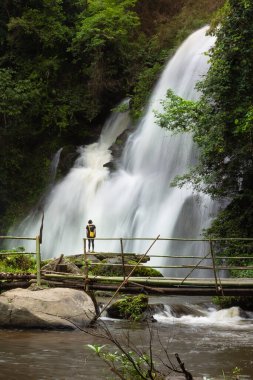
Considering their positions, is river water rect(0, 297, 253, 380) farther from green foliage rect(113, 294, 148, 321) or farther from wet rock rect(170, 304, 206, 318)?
wet rock rect(170, 304, 206, 318)

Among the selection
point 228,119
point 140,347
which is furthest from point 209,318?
point 228,119

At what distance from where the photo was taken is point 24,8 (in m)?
29.4

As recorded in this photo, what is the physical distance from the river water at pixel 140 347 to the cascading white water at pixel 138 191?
747cm

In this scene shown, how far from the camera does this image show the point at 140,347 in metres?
8.33

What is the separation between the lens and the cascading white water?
19281 mm

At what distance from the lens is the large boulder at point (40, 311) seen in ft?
31.0

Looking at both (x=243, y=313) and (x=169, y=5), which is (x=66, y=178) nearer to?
(x=169, y=5)

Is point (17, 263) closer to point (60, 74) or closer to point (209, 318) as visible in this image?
point (209, 318)

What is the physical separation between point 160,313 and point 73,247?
10.9 metres

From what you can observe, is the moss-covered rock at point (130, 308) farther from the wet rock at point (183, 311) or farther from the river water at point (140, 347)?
the wet rock at point (183, 311)

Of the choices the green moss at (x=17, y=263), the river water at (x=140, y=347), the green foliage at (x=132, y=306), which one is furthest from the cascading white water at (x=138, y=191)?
the river water at (x=140, y=347)

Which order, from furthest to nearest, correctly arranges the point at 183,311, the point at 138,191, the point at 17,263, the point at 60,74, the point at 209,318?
the point at 60,74, the point at 138,191, the point at 17,263, the point at 183,311, the point at 209,318

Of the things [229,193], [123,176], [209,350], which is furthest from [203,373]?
[123,176]

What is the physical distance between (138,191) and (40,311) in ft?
40.8
